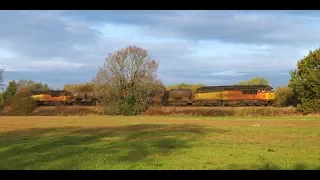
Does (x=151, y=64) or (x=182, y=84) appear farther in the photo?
(x=182, y=84)

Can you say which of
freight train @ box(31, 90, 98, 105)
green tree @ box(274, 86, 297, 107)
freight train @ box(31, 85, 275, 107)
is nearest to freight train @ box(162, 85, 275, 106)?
freight train @ box(31, 85, 275, 107)

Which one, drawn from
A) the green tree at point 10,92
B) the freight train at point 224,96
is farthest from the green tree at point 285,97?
the green tree at point 10,92

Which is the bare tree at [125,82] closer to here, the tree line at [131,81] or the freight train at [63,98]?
the tree line at [131,81]

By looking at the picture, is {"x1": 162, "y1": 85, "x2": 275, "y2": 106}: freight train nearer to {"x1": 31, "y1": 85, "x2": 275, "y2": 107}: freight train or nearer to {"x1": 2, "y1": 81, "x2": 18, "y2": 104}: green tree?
{"x1": 31, "y1": 85, "x2": 275, "y2": 107}: freight train

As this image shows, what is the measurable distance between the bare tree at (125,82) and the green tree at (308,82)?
2261 cm

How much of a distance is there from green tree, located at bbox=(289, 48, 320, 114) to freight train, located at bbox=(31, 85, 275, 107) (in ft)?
20.1

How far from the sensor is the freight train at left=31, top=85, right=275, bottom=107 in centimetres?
6888

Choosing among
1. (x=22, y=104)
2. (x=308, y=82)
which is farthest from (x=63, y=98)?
(x=308, y=82)

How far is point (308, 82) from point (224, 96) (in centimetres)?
1532

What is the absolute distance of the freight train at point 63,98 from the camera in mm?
80062
